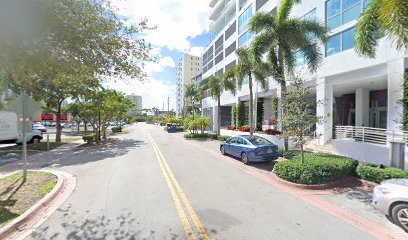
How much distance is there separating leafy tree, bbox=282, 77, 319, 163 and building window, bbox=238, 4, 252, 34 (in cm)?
2467

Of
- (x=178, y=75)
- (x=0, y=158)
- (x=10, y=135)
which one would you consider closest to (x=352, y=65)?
(x=0, y=158)

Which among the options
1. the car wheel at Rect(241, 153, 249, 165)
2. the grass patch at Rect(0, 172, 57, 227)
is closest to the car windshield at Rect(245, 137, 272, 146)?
the car wheel at Rect(241, 153, 249, 165)

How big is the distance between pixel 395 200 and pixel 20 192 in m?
10.2

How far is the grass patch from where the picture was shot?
17.5 ft

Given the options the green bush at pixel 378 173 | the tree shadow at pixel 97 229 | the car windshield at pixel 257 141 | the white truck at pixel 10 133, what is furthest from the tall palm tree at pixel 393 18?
the white truck at pixel 10 133

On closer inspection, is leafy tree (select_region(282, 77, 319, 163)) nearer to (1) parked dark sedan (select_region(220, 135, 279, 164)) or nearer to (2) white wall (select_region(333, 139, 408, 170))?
(1) parked dark sedan (select_region(220, 135, 279, 164))

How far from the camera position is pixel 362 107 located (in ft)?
61.8

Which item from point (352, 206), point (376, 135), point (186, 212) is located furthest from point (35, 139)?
point (376, 135)

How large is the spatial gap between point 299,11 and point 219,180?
60.8 ft

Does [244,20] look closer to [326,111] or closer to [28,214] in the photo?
[326,111]

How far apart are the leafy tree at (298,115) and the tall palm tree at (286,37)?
4281 mm

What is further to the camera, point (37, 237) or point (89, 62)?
point (89, 62)

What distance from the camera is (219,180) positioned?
27.5 feet

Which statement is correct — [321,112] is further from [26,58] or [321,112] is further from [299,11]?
[26,58]
